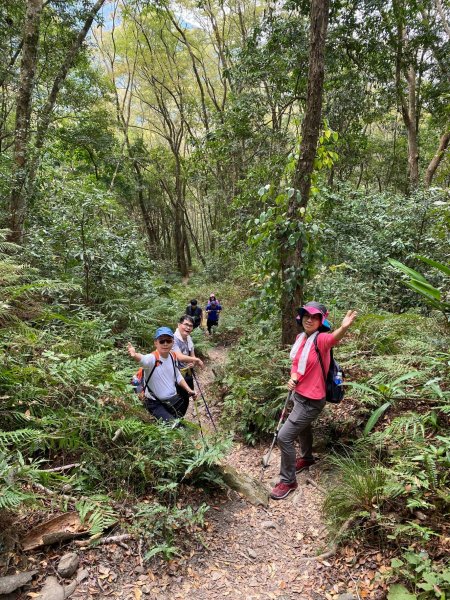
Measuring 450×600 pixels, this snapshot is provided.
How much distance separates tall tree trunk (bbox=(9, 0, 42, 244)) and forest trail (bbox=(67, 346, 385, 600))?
6.98 meters

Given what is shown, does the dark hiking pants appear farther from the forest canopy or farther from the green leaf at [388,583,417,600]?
the green leaf at [388,583,417,600]

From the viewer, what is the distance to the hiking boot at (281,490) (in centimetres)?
413

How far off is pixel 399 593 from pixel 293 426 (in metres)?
1.76

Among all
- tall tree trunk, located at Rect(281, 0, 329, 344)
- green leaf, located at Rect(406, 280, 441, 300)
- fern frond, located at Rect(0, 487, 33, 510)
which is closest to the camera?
fern frond, located at Rect(0, 487, 33, 510)

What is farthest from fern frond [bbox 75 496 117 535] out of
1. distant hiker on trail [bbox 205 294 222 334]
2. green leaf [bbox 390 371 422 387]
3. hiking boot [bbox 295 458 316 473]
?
distant hiker on trail [bbox 205 294 222 334]

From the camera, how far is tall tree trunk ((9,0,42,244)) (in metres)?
7.59

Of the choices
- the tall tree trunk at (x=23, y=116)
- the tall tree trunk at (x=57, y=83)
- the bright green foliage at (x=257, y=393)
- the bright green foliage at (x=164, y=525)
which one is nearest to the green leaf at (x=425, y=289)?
the bright green foliage at (x=257, y=393)

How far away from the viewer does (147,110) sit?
2802 cm

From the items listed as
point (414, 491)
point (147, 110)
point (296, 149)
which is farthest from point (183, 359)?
point (147, 110)

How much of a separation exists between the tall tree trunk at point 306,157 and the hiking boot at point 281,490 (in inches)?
103

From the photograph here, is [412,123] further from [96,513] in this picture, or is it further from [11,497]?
[11,497]

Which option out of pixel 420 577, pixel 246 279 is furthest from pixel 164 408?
pixel 246 279

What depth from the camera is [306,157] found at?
5398mm

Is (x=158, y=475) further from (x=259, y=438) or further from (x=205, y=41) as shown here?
(x=205, y=41)
